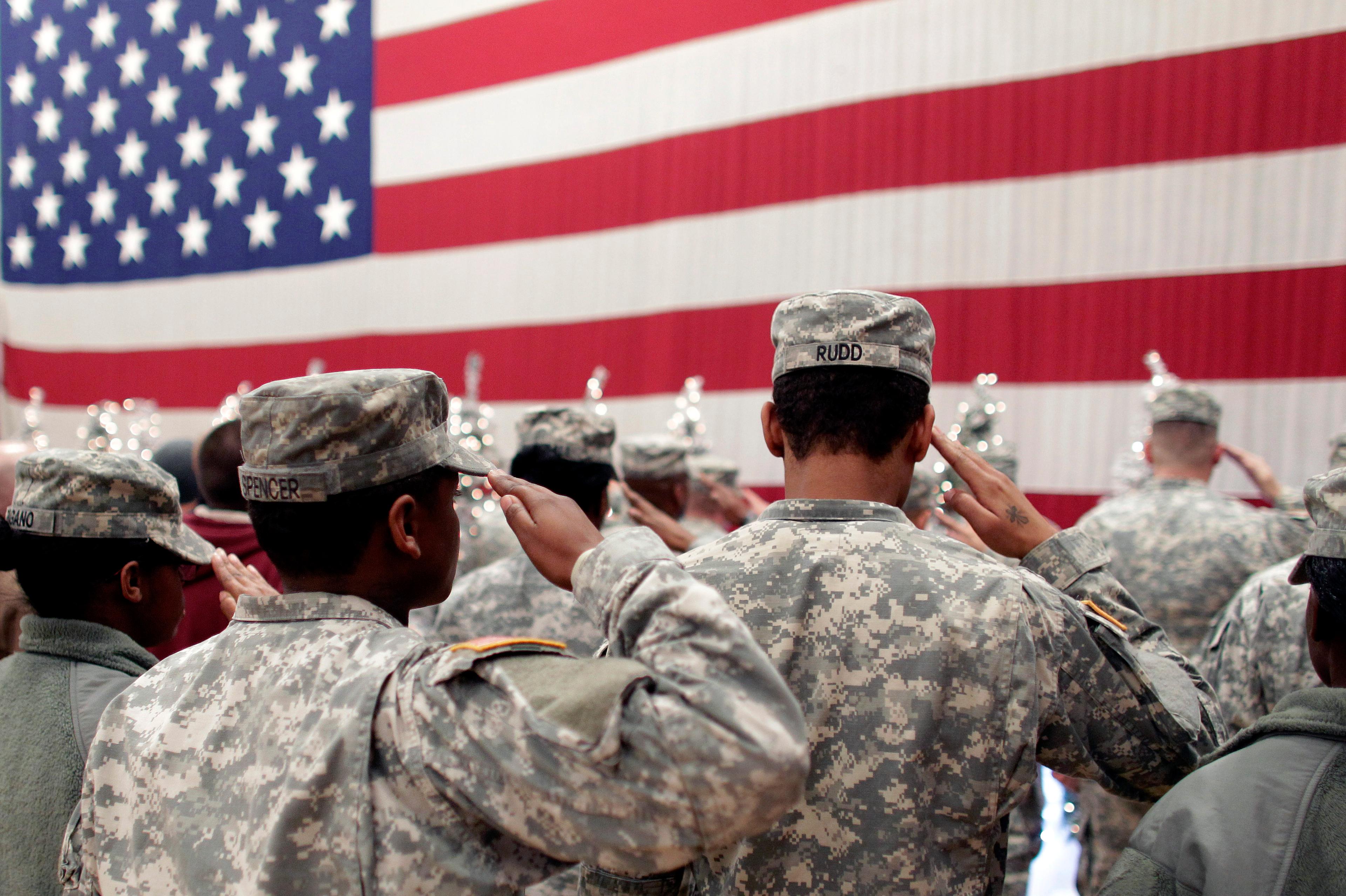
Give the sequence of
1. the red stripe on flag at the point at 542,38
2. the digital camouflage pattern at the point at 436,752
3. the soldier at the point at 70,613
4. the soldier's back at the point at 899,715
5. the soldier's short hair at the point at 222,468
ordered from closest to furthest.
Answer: the digital camouflage pattern at the point at 436,752 → the soldier's back at the point at 899,715 → the soldier at the point at 70,613 → the soldier's short hair at the point at 222,468 → the red stripe on flag at the point at 542,38

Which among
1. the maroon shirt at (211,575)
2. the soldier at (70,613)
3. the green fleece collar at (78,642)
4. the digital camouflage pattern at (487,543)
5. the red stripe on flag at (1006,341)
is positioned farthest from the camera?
the red stripe on flag at (1006,341)

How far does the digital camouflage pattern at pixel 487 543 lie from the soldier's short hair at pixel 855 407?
1.84 meters

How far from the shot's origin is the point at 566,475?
6.75 ft

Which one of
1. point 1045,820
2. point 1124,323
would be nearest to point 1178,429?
point 1045,820

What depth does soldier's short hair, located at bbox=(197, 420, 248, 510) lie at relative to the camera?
2.04 meters

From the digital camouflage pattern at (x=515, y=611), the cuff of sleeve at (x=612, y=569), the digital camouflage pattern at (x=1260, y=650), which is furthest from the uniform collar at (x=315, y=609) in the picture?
the digital camouflage pattern at (x=1260, y=650)

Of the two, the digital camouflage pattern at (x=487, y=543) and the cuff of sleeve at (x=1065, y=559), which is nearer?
the cuff of sleeve at (x=1065, y=559)

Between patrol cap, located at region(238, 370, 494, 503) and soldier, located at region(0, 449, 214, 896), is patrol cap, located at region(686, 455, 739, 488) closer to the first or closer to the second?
soldier, located at region(0, 449, 214, 896)

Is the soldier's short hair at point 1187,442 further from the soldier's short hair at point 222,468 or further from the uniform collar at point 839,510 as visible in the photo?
the soldier's short hair at point 222,468

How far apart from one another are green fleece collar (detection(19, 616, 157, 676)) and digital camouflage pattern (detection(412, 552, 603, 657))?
2.64ft

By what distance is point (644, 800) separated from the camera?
753 mm

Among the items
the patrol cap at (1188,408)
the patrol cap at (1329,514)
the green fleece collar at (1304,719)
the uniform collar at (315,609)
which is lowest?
the green fleece collar at (1304,719)

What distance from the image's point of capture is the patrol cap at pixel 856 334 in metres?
1.12

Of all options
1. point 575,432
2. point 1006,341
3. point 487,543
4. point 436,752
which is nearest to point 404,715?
point 436,752
